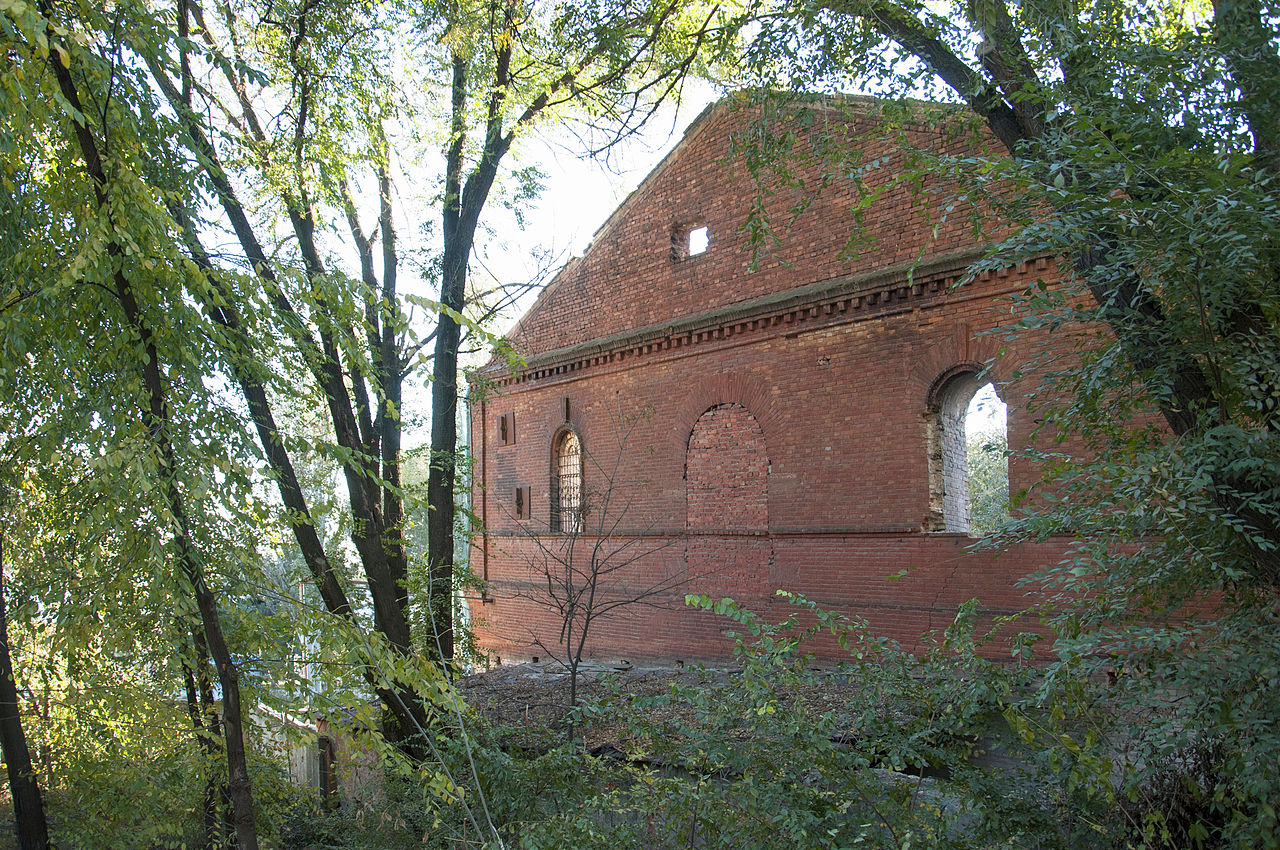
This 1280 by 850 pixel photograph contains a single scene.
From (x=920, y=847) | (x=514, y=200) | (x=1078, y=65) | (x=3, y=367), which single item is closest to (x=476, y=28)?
(x=514, y=200)

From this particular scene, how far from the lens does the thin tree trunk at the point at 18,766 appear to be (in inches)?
180

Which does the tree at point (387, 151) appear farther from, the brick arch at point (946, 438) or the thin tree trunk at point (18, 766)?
the brick arch at point (946, 438)

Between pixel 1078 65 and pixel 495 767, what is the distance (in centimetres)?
590

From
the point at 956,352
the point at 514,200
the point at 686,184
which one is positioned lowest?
the point at 956,352

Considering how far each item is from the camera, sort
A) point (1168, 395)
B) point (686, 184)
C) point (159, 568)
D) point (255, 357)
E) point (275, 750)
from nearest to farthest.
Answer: point (159, 568), point (255, 357), point (1168, 395), point (275, 750), point (686, 184)

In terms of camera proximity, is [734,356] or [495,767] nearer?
[495,767]

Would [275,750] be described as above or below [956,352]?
below

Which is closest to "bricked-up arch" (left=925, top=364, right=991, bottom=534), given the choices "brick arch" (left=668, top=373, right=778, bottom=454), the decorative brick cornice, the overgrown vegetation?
the decorative brick cornice

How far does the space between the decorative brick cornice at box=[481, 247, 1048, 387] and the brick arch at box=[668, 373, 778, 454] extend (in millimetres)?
676

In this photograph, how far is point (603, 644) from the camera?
1382 centimetres

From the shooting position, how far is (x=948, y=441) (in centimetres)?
1052

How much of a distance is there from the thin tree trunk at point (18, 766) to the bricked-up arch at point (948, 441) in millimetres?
8833

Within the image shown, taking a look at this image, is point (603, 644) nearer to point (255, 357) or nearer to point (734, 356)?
point (734, 356)

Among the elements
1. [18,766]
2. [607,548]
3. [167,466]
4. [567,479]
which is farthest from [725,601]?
[567,479]
